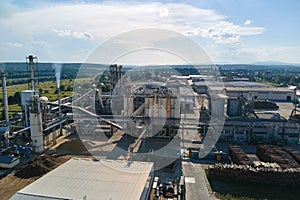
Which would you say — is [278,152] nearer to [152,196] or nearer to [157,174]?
[157,174]

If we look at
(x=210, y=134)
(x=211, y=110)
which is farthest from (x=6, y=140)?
(x=211, y=110)

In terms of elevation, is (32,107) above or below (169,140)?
above

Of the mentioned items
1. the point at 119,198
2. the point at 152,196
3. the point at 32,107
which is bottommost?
the point at 152,196

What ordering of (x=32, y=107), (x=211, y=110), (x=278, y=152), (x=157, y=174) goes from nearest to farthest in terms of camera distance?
(x=157, y=174)
(x=278, y=152)
(x=32, y=107)
(x=211, y=110)

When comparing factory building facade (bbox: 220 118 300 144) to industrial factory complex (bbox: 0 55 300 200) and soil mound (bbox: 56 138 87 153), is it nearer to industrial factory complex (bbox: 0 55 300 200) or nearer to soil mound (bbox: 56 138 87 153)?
industrial factory complex (bbox: 0 55 300 200)

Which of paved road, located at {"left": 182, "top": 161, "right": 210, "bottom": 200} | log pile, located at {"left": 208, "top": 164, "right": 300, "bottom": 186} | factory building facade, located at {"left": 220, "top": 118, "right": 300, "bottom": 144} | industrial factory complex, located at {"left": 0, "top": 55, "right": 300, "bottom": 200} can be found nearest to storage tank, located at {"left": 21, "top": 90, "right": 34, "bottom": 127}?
industrial factory complex, located at {"left": 0, "top": 55, "right": 300, "bottom": 200}

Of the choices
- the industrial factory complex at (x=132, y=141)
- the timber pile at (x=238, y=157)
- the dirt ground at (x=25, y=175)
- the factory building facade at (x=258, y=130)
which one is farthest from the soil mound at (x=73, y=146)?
the factory building facade at (x=258, y=130)
